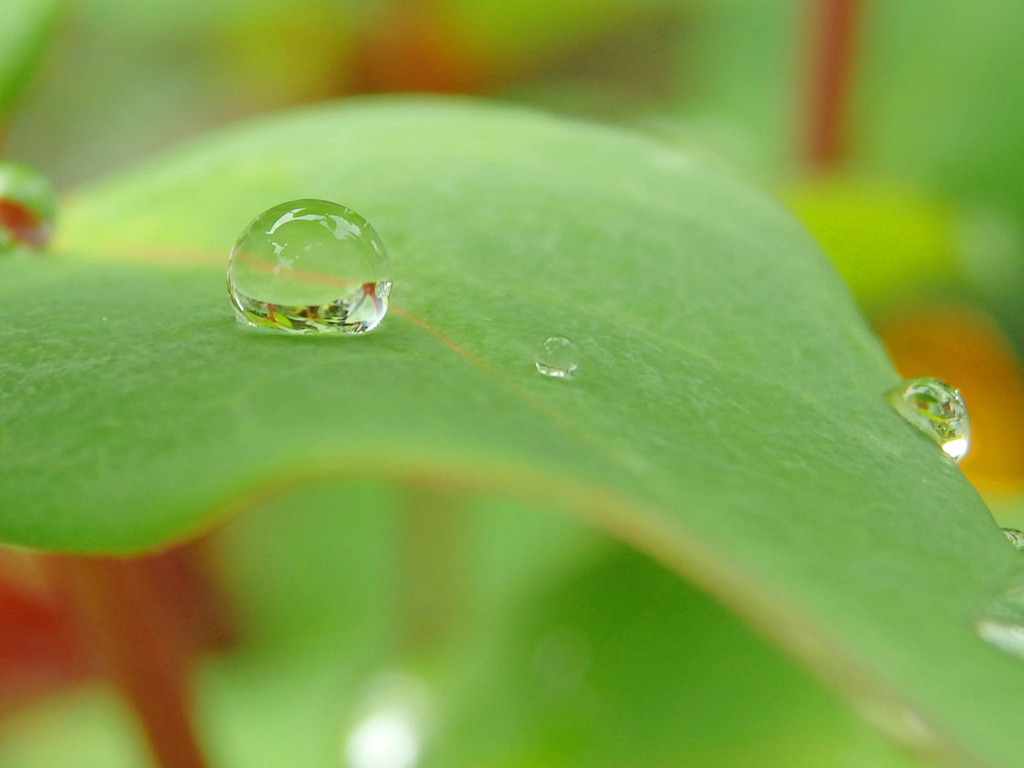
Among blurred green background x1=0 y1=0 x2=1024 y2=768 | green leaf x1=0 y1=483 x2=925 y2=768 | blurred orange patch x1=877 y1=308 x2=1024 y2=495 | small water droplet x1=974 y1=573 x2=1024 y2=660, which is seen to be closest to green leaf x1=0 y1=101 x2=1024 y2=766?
small water droplet x1=974 y1=573 x2=1024 y2=660

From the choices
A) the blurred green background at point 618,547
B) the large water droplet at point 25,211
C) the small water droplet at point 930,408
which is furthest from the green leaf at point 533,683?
the small water droplet at point 930,408

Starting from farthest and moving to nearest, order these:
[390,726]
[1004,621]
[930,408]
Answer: [390,726] → [930,408] → [1004,621]

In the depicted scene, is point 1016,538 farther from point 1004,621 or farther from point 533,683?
point 533,683

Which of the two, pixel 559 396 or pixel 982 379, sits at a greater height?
pixel 982 379

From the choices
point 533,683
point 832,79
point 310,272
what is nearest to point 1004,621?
point 310,272

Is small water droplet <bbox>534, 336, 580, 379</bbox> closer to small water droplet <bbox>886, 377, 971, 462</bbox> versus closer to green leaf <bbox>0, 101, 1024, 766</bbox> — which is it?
green leaf <bbox>0, 101, 1024, 766</bbox>

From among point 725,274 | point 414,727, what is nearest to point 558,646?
point 414,727
